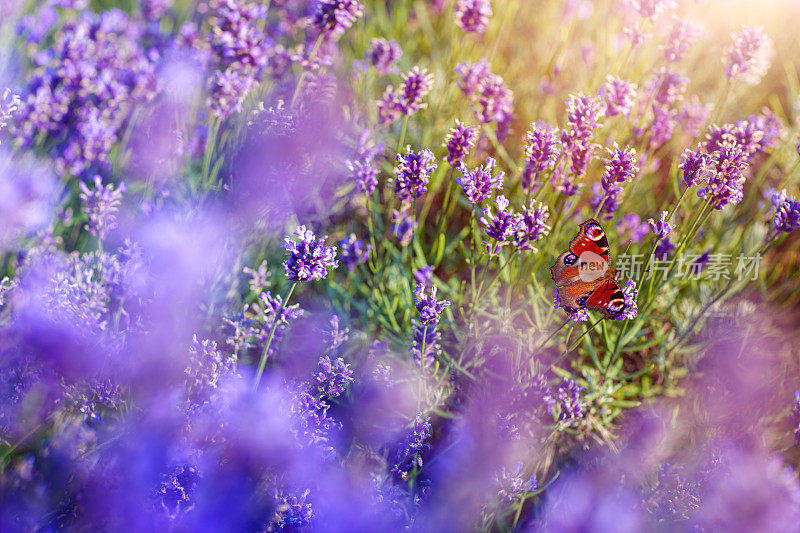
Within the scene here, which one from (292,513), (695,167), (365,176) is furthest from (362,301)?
(695,167)

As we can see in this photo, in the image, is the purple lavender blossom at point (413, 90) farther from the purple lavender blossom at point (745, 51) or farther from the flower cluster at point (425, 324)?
the purple lavender blossom at point (745, 51)

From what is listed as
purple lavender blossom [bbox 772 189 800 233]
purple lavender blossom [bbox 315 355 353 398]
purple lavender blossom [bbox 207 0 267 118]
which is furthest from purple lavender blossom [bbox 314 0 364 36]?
purple lavender blossom [bbox 772 189 800 233]

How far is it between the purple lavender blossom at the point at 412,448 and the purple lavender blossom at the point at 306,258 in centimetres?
50

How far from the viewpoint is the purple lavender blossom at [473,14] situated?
196cm

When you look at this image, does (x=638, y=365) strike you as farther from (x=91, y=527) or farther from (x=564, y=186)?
(x=91, y=527)

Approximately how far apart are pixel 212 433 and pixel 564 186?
1.23 meters

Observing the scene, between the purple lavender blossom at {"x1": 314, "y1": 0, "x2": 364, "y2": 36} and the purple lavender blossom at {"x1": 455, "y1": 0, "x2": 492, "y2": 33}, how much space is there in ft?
1.27

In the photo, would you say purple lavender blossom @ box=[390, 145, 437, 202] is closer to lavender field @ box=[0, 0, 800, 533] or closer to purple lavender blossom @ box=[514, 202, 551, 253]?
lavender field @ box=[0, 0, 800, 533]

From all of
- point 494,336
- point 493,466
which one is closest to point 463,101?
point 494,336

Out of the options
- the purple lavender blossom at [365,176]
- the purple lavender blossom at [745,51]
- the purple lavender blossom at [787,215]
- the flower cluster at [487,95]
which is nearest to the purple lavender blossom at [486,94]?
the flower cluster at [487,95]

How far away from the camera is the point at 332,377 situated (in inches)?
63.2

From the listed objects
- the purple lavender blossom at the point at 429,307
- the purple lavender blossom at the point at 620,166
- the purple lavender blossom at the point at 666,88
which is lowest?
the purple lavender blossom at the point at 429,307

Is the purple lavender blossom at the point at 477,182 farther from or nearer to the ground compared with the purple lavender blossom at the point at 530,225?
farther from the ground

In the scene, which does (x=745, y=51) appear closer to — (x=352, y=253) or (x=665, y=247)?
(x=665, y=247)
